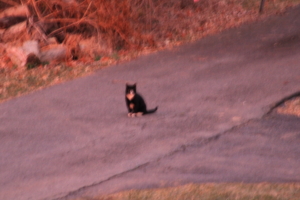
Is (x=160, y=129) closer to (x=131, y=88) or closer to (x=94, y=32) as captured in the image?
(x=131, y=88)

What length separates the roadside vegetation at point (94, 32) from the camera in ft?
40.9

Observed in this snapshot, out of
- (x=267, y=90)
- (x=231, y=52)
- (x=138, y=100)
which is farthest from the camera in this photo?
(x=231, y=52)

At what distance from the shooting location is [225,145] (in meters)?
7.57

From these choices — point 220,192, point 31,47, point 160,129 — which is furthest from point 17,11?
point 220,192

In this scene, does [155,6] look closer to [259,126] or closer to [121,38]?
[121,38]

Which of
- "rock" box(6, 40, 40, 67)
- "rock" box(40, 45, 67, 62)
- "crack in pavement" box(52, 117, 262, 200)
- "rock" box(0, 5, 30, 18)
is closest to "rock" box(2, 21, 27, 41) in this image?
"rock" box(0, 5, 30, 18)

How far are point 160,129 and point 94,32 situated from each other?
683 cm

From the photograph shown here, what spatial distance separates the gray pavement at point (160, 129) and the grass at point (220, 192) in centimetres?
27

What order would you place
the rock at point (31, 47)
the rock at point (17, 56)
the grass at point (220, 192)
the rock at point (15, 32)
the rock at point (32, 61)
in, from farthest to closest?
the rock at point (15, 32) < the rock at point (31, 47) < the rock at point (17, 56) < the rock at point (32, 61) < the grass at point (220, 192)

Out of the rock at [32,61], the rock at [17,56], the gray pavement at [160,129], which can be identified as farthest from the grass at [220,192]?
the rock at [17,56]

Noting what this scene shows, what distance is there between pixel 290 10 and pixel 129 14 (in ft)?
19.3

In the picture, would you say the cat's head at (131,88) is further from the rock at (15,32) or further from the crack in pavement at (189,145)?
the rock at (15,32)

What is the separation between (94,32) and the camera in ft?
47.9

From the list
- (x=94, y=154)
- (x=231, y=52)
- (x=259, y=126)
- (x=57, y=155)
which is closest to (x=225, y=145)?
(x=259, y=126)
